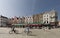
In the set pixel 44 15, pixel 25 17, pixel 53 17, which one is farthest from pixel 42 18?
pixel 25 17

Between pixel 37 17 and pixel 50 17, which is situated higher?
pixel 37 17

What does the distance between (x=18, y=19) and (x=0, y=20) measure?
13.8 meters

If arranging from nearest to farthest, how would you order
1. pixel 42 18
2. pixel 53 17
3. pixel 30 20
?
pixel 53 17
pixel 42 18
pixel 30 20

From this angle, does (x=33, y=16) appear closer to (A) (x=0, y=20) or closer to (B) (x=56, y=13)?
(B) (x=56, y=13)

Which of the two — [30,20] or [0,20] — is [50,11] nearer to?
[30,20]

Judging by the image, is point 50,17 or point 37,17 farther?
point 37,17

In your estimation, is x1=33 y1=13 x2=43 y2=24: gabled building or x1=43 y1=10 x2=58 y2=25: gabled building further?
x1=33 y1=13 x2=43 y2=24: gabled building

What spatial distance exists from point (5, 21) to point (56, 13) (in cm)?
4256

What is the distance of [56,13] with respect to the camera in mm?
95938

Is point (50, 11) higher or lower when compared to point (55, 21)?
higher

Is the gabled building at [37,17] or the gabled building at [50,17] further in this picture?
the gabled building at [37,17]

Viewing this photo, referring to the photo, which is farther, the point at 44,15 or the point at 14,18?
the point at 14,18

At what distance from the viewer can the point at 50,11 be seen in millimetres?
99562

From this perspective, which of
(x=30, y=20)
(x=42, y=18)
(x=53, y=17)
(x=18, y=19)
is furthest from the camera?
(x=18, y=19)
